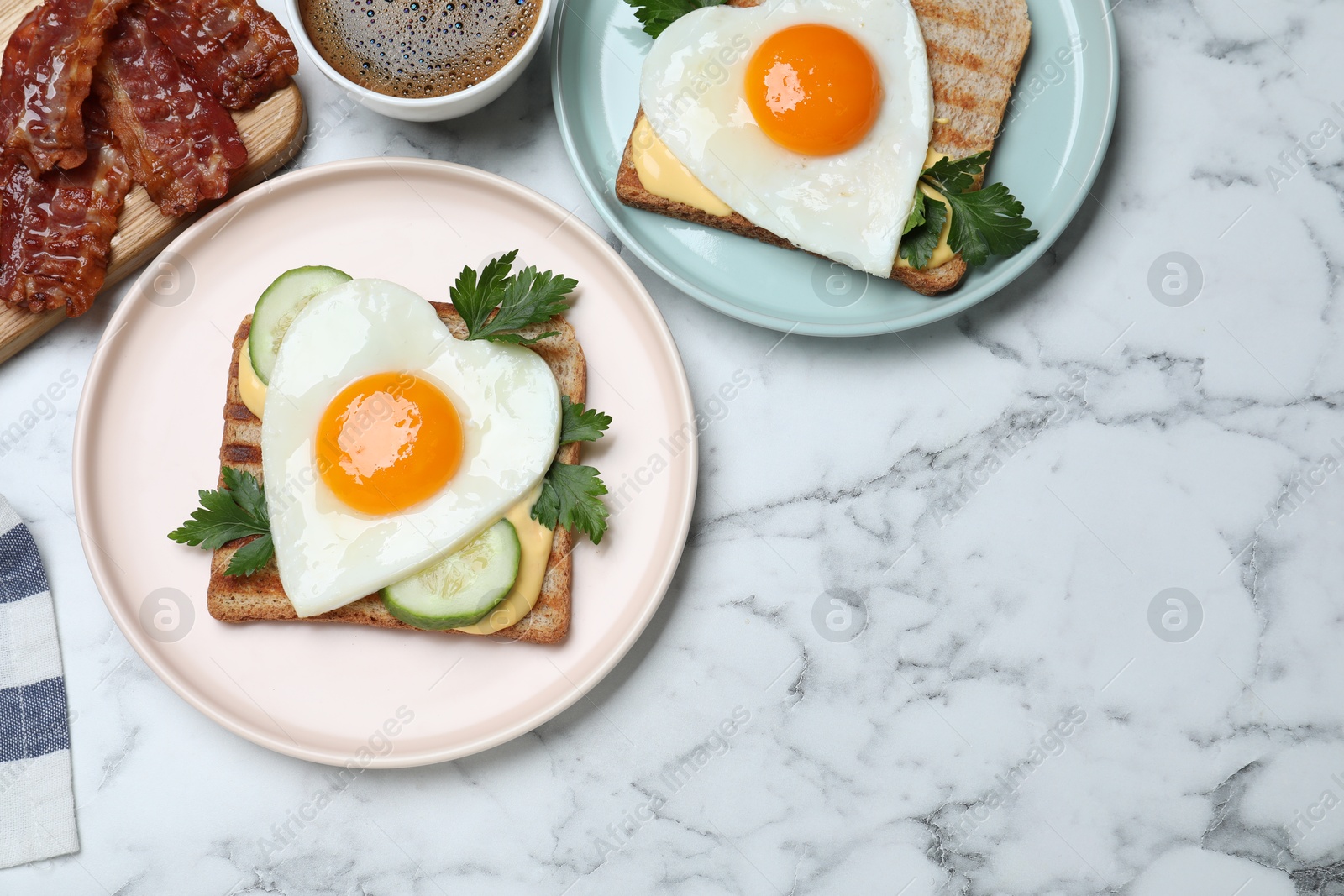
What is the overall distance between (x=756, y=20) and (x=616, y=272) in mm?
933

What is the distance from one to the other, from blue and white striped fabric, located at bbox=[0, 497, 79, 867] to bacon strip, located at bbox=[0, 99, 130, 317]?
30.4 inches

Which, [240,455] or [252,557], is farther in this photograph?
[240,455]

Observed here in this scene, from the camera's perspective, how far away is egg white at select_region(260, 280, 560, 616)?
260 cm

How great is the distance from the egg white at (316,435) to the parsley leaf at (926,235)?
1.24 meters

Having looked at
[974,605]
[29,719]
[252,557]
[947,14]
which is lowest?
[29,719]

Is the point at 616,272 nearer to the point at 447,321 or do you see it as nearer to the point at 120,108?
the point at 447,321

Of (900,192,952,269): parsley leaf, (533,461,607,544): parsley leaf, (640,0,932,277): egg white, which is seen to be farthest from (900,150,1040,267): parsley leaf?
(533,461,607,544): parsley leaf

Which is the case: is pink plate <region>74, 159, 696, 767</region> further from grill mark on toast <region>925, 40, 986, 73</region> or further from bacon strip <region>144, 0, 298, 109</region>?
grill mark on toast <region>925, 40, 986, 73</region>

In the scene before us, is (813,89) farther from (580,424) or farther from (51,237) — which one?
(51,237)

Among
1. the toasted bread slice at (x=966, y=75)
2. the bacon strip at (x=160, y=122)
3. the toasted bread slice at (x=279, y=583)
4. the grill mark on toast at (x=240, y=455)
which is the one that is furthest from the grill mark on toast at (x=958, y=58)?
the grill mark on toast at (x=240, y=455)

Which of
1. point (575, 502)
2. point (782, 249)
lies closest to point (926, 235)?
point (782, 249)

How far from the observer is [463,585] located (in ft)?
8.63

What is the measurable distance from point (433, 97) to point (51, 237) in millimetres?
1314

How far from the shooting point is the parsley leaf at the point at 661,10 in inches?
109
